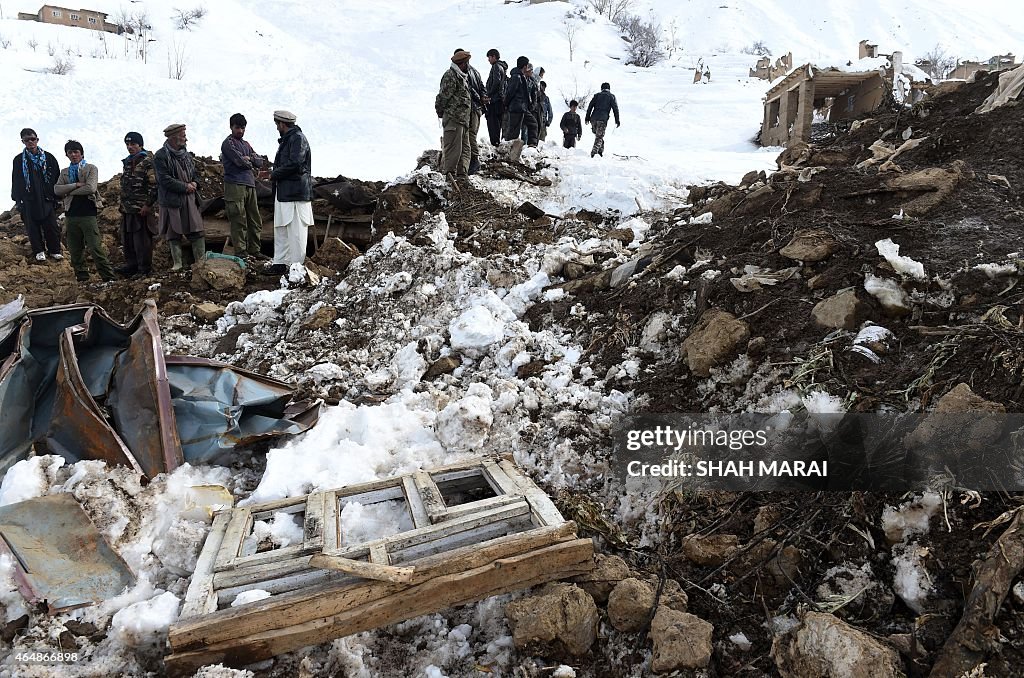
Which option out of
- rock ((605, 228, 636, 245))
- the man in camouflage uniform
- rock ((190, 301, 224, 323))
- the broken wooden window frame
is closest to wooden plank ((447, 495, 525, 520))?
the broken wooden window frame

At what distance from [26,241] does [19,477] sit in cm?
699

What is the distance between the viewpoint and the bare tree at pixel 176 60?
63.8ft

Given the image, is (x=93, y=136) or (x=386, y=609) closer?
(x=386, y=609)

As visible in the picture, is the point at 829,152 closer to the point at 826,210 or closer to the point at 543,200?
the point at 826,210

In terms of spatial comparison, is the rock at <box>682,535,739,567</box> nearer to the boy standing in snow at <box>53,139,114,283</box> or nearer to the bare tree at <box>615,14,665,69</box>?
the boy standing in snow at <box>53,139,114,283</box>

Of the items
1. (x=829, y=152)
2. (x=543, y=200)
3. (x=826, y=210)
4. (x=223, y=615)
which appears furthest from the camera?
(x=543, y=200)

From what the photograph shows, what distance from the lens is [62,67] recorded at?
658 inches

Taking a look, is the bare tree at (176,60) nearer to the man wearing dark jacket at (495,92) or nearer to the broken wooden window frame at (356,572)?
the man wearing dark jacket at (495,92)

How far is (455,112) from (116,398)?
17.9 ft

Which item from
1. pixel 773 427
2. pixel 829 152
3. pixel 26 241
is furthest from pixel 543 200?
pixel 26 241

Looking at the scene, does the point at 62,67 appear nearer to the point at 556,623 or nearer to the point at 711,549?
the point at 556,623

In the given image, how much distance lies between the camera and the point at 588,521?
2.62 meters

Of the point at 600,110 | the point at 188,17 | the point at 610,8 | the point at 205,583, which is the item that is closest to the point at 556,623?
the point at 205,583

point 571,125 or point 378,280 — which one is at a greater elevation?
point 571,125
